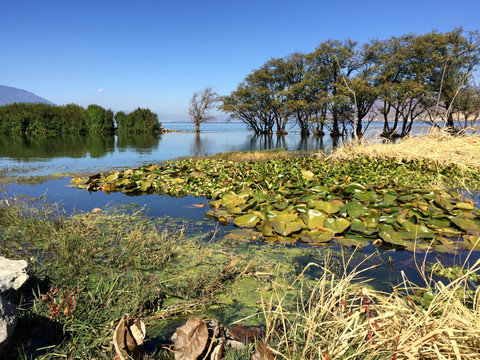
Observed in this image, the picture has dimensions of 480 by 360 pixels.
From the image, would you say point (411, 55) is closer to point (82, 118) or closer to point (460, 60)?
point (460, 60)

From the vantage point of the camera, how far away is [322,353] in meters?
1.81

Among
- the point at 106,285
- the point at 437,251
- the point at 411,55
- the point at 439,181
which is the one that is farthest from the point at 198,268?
the point at 411,55

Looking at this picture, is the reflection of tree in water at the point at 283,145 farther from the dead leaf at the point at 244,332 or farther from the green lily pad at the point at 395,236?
the dead leaf at the point at 244,332

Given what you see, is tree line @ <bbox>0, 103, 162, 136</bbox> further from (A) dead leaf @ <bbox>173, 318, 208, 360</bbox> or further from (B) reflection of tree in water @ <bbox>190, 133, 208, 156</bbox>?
(A) dead leaf @ <bbox>173, 318, 208, 360</bbox>

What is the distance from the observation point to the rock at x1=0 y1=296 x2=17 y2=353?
1.79 meters

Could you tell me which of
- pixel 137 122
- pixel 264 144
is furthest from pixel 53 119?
pixel 264 144

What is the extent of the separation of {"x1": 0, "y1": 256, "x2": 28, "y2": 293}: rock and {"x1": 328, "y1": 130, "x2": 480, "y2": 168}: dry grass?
11.2m

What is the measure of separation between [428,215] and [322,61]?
31.4 metres

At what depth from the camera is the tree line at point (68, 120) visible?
99.2 feet

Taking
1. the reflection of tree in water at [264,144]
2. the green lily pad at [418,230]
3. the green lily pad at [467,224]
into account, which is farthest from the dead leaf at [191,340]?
the reflection of tree in water at [264,144]

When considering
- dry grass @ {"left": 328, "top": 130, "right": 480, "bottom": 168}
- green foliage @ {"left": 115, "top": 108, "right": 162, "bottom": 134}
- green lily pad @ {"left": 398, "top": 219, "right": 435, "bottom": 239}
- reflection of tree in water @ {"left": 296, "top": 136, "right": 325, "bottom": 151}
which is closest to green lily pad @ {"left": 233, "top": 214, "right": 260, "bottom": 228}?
green lily pad @ {"left": 398, "top": 219, "right": 435, "bottom": 239}

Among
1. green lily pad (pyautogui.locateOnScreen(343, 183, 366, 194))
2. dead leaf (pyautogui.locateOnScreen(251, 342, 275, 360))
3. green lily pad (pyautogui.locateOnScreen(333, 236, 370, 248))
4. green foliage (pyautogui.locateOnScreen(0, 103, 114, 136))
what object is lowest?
green lily pad (pyautogui.locateOnScreen(333, 236, 370, 248))

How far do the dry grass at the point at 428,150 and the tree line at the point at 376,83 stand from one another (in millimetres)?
9839

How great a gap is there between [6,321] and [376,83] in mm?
33901
